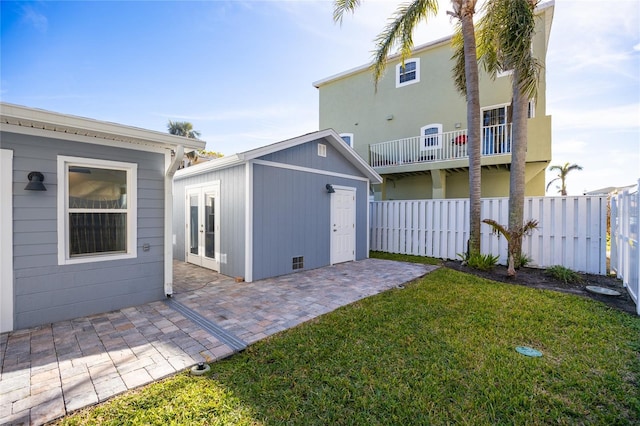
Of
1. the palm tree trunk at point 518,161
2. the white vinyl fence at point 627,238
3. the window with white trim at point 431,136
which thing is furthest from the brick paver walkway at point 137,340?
the window with white trim at point 431,136

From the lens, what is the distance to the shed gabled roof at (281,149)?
585 centimetres

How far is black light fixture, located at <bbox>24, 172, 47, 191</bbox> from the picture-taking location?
3.48m

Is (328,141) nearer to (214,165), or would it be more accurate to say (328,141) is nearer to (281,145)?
(281,145)

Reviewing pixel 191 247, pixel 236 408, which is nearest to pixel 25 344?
pixel 236 408

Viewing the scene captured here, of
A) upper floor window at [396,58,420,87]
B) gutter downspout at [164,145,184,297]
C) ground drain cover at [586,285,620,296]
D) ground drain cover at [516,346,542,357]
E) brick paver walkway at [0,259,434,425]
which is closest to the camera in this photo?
brick paver walkway at [0,259,434,425]

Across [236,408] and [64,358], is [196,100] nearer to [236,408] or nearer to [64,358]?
[64,358]

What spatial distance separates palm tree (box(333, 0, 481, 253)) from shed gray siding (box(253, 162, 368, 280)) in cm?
367

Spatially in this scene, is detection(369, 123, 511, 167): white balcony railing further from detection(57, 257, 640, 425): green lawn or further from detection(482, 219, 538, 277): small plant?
detection(57, 257, 640, 425): green lawn

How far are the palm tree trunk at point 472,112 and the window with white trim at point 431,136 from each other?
3.97m

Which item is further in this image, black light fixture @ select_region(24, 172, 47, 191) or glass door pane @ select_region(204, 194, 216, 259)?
glass door pane @ select_region(204, 194, 216, 259)

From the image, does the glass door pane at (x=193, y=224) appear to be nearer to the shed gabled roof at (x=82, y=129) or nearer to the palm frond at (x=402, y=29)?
the shed gabled roof at (x=82, y=129)

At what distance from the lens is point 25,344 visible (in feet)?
10.2

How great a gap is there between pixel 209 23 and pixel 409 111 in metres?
9.01

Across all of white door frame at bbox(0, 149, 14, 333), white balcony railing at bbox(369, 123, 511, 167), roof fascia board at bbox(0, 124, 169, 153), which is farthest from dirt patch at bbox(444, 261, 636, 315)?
white door frame at bbox(0, 149, 14, 333)
